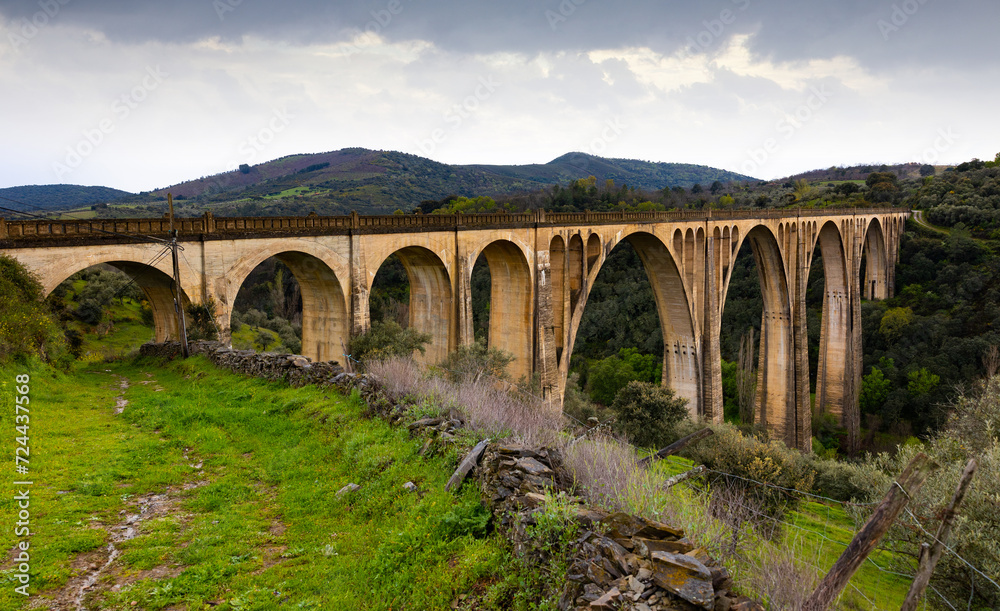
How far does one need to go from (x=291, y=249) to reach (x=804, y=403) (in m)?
33.4

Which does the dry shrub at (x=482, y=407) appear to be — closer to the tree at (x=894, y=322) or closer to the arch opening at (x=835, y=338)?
the arch opening at (x=835, y=338)

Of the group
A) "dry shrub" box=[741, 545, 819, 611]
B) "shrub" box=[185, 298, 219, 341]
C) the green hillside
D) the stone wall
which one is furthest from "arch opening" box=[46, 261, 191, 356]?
the green hillside

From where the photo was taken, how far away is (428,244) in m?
20.3

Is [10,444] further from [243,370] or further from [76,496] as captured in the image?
[243,370]

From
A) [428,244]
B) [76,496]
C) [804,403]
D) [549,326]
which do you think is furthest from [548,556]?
[804,403]


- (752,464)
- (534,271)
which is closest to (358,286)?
(534,271)

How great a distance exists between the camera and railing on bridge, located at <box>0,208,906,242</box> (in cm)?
1294

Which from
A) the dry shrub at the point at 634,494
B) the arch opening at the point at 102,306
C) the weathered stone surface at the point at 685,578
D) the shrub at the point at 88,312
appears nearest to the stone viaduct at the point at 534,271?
the arch opening at the point at 102,306

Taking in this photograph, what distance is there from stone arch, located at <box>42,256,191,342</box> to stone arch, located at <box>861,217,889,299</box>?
51.6 meters

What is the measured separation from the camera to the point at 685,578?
3.63 metres

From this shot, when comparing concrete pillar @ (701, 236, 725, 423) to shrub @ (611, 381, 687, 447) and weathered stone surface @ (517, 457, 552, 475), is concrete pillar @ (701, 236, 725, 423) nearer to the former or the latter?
shrub @ (611, 381, 687, 447)

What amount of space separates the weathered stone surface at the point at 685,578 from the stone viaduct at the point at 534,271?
15072 mm

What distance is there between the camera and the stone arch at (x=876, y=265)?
47.1 metres

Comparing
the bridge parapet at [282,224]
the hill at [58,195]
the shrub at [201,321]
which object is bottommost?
the shrub at [201,321]
